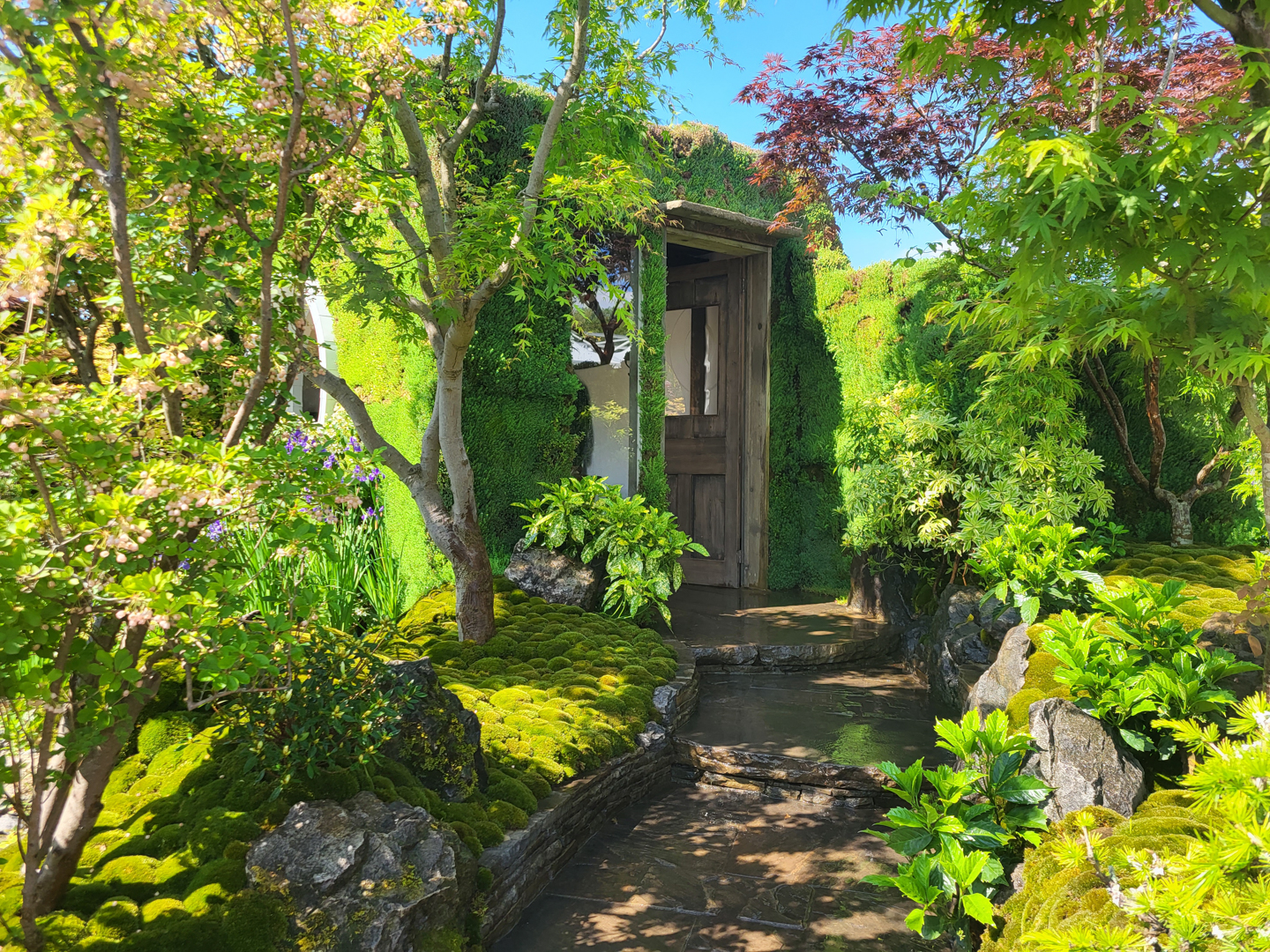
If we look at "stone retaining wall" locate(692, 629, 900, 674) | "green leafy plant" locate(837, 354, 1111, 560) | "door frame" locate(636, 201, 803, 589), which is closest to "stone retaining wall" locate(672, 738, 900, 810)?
"stone retaining wall" locate(692, 629, 900, 674)

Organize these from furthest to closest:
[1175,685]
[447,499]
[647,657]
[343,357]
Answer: [343,357]
[447,499]
[647,657]
[1175,685]

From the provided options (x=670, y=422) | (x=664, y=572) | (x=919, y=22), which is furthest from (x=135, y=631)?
(x=670, y=422)

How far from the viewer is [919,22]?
2.94 metres

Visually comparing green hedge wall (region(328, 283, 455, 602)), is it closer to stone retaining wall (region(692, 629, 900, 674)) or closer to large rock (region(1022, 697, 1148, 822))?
stone retaining wall (region(692, 629, 900, 674))

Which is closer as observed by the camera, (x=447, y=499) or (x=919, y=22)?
(x=919, y=22)

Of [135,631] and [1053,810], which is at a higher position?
[135,631]

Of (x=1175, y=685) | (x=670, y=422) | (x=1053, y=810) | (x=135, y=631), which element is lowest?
(x=1053, y=810)

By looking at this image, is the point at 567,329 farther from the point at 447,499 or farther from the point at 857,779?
the point at 857,779

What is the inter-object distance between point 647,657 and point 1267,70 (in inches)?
187

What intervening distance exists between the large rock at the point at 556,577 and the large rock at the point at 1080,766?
386 cm

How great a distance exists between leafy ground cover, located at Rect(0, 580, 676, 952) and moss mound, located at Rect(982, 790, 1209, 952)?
1.96m

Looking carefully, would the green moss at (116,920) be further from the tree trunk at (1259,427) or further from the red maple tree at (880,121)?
the red maple tree at (880,121)

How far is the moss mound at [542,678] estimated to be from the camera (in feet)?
13.4

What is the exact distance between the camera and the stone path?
328cm
